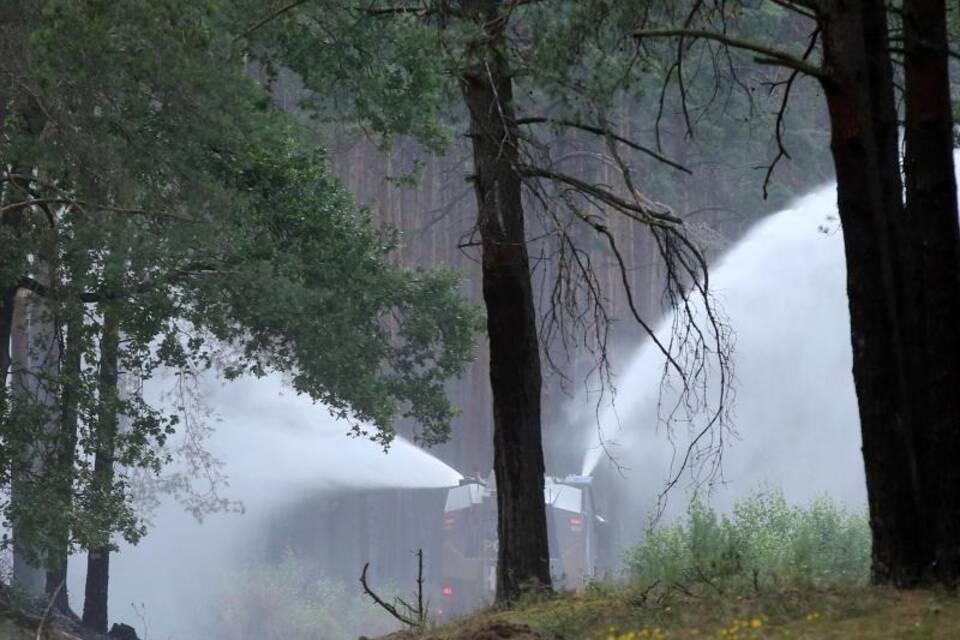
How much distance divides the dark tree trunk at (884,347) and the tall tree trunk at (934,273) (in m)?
0.01

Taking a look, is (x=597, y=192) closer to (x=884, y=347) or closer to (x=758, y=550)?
(x=884, y=347)

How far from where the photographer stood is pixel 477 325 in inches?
910

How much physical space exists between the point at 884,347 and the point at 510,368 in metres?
3.86

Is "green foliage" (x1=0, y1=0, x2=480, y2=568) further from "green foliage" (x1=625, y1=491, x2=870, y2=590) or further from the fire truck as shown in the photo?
the fire truck

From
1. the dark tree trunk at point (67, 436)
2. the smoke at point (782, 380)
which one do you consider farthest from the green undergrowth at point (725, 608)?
the smoke at point (782, 380)

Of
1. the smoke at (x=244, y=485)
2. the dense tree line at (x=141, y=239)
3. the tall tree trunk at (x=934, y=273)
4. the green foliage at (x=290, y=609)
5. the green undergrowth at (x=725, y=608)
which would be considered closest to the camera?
the green undergrowth at (x=725, y=608)

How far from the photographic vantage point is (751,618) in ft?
28.6

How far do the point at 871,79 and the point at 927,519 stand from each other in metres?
2.63

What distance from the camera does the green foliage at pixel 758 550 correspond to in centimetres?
1098

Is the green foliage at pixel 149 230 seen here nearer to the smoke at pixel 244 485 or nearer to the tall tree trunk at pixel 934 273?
the tall tree trunk at pixel 934 273

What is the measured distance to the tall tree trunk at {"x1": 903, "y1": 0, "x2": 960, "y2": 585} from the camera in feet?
30.0

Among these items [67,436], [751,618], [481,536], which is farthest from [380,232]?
[751,618]

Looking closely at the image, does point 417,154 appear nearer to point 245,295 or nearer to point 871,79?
point 245,295

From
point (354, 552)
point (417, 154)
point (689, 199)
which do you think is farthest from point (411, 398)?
point (689, 199)
